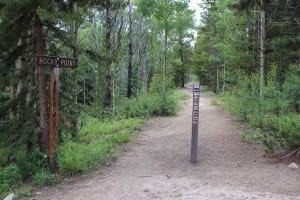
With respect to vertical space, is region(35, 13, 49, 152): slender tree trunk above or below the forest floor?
above

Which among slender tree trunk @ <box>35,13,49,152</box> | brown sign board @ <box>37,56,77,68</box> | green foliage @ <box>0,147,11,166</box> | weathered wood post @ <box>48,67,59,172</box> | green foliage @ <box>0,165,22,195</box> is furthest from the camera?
slender tree trunk @ <box>35,13,49,152</box>

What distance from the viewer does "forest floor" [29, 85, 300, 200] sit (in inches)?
234

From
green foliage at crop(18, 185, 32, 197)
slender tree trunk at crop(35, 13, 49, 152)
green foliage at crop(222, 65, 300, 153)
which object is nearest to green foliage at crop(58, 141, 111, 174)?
slender tree trunk at crop(35, 13, 49, 152)

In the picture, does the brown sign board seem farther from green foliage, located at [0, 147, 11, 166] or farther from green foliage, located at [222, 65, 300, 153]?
green foliage, located at [222, 65, 300, 153]

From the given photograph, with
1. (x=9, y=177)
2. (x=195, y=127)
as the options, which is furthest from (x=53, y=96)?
(x=195, y=127)

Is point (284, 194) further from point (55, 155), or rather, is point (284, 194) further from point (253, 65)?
point (253, 65)

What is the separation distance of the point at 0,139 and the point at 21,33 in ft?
7.19

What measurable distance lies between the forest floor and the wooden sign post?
66 centimetres

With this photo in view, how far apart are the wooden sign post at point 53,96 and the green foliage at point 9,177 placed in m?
0.66

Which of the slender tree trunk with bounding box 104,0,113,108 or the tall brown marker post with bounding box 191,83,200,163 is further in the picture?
the slender tree trunk with bounding box 104,0,113,108

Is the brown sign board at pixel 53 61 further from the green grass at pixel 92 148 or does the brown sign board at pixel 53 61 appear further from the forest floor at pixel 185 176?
the forest floor at pixel 185 176

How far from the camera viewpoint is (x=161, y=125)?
15.2 metres

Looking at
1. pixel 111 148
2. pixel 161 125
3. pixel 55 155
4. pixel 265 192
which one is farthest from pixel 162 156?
pixel 161 125

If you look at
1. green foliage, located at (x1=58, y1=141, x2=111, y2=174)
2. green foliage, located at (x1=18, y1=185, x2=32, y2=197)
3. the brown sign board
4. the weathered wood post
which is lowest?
green foliage, located at (x1=18, y1=185, x2=32, y2=197)
